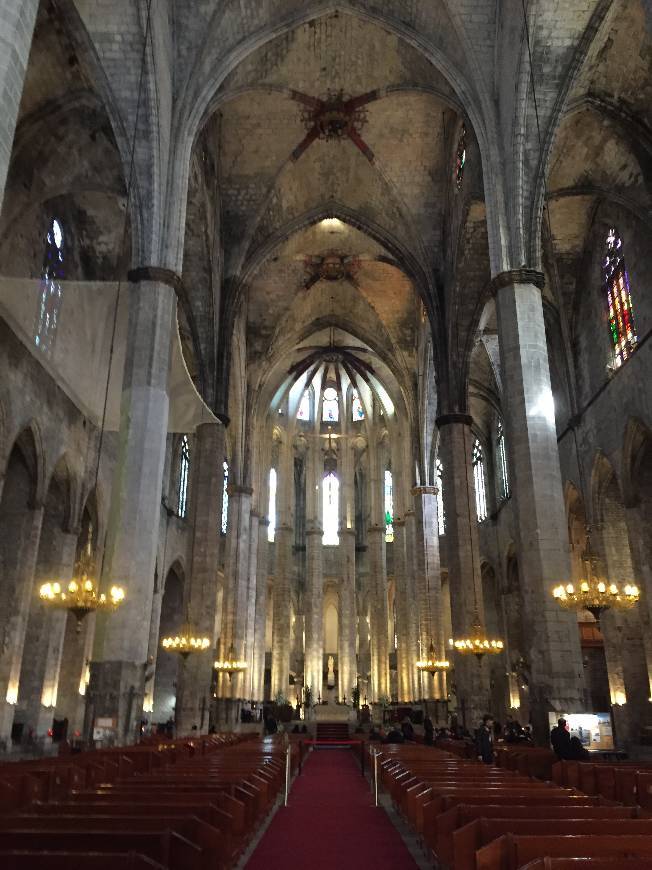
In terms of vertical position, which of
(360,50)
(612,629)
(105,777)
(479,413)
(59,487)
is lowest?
(105,777)

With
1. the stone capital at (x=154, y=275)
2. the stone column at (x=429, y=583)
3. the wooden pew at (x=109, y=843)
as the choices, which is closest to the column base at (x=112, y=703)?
the stone capital at (x=154, y=275)

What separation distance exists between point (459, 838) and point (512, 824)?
323 mm

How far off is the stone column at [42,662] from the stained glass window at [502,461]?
65.2 ft

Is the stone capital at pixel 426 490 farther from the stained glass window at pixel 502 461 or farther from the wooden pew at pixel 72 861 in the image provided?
the wooden pew at pixel 72 861

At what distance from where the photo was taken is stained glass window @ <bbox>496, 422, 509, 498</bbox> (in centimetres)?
3278

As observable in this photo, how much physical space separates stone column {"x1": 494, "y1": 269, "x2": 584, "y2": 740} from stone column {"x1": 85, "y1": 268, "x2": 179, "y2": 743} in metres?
7.03

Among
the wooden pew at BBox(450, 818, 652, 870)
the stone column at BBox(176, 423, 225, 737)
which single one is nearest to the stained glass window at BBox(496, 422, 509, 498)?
the stone column at BBox(176, 423, 225, 737)

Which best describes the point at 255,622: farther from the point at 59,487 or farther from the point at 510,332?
the point at 510,332

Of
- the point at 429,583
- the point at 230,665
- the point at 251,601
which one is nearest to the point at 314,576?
the point at 251,601

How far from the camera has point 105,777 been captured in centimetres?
772

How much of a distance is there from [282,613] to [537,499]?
25.9 m

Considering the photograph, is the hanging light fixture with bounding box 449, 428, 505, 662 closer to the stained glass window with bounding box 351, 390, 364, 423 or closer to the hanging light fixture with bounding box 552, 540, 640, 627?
the hanging light fixture with bounding box 552, 540, 640, 627

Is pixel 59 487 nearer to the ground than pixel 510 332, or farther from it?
nearer to the ground

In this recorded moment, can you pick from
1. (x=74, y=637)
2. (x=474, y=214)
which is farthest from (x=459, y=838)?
(x=74, y=637)
